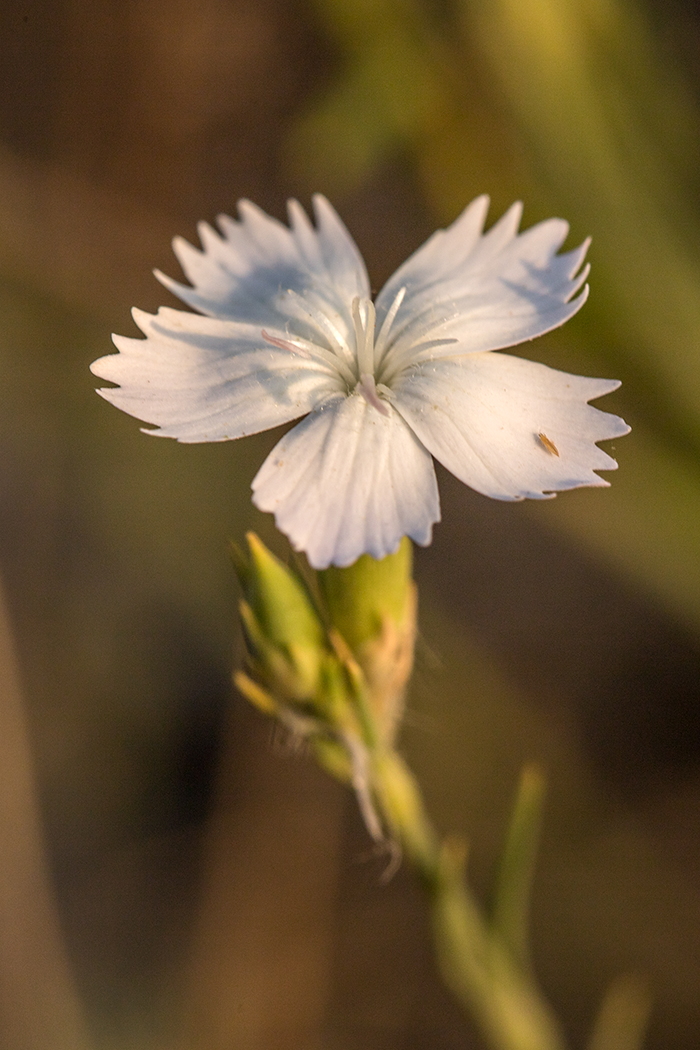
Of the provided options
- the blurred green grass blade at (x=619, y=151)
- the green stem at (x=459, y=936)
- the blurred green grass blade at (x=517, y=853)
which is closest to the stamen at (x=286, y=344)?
the green stem at (x=459, y=936)

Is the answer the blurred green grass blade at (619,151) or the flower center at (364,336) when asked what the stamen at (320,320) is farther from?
the blurred green grass blade at (619,151)

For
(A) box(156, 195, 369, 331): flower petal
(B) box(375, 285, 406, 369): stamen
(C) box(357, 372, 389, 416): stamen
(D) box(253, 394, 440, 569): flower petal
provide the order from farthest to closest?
(A) box(156, 195, 369, 331): flower petal < (B) box(375, 285, 406, 369): stamen < (C) box(357, 372, 389, 416): stamen < (D) box(253, 394, 440, 569): flower petal

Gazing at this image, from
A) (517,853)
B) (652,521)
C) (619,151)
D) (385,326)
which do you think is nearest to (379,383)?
(385,326)

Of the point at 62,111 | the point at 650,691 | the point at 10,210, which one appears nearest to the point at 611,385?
the point at 650,691

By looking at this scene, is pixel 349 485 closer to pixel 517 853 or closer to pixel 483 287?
pixel 483 287

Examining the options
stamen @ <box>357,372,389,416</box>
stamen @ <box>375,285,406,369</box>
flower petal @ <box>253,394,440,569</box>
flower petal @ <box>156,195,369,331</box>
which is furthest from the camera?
flower petal @ <box>156,195,369,331</box>

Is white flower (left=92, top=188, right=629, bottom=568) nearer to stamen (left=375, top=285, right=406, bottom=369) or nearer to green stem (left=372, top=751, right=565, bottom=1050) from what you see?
stamen (left=375, top=285, right=406, bottom=369)

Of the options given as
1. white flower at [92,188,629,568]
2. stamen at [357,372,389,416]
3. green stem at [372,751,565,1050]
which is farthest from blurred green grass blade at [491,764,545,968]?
stamen at [357,372,389,416]
